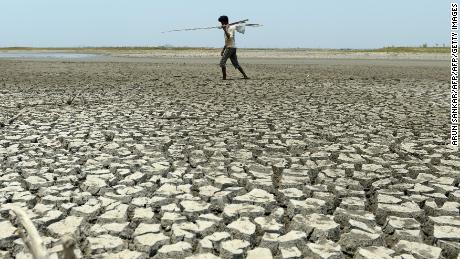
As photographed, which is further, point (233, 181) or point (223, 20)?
point (223, 20)

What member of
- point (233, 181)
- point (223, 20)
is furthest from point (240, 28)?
point (233, 181)

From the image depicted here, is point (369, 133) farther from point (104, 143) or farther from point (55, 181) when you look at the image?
point (55, 181)

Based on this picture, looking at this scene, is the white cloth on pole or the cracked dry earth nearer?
the cracked dry earth

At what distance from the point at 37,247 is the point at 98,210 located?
63.3 inches

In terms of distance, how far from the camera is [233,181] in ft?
11.1

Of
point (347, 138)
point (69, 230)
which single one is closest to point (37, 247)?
point (69, 230)

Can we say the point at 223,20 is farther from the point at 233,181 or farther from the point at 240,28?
the point at 233,181

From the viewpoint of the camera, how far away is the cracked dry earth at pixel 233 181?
240 centimetres

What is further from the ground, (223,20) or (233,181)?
(223,20)

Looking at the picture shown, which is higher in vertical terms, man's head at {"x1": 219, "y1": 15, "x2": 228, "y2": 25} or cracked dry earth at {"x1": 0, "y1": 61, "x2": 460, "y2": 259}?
man's head at {"x1": 219, "y1": 15, "x2": 228, "y2": 25}

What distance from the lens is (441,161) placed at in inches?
154

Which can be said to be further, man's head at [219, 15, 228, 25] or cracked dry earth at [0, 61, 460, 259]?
man's head at [219, 15, 228, 25]

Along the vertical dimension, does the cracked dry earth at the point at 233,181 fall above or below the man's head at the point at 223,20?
below

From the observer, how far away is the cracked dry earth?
7.87 ft
